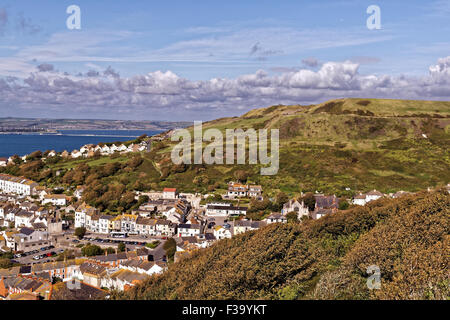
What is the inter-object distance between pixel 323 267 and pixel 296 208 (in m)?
27.4

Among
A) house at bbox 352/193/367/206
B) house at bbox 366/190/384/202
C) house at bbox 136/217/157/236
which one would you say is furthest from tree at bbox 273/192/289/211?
house at bbox 136/217/157/236

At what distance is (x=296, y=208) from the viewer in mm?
50031

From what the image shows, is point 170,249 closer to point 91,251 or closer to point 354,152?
point 91,251

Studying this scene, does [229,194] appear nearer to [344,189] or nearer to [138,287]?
[344,189]

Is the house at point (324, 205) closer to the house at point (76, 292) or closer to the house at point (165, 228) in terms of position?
the house at point (165, 228)

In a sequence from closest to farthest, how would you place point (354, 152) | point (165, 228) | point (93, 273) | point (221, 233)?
1. point (93, 273)
2. point (221, 233)
3. point (165, 228)
4. point (354, 152)

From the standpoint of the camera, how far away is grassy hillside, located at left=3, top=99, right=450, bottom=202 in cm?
6438

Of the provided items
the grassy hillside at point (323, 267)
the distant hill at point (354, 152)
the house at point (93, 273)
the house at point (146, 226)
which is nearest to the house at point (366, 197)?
the distant hill at point (354, 152)

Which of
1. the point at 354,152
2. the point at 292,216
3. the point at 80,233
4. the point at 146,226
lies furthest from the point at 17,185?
the point at 354,152

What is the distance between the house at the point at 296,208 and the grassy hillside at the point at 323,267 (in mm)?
18717

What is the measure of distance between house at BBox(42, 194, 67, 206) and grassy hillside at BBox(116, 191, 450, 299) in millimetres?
43283

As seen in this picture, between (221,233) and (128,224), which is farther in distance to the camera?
(128,224)
